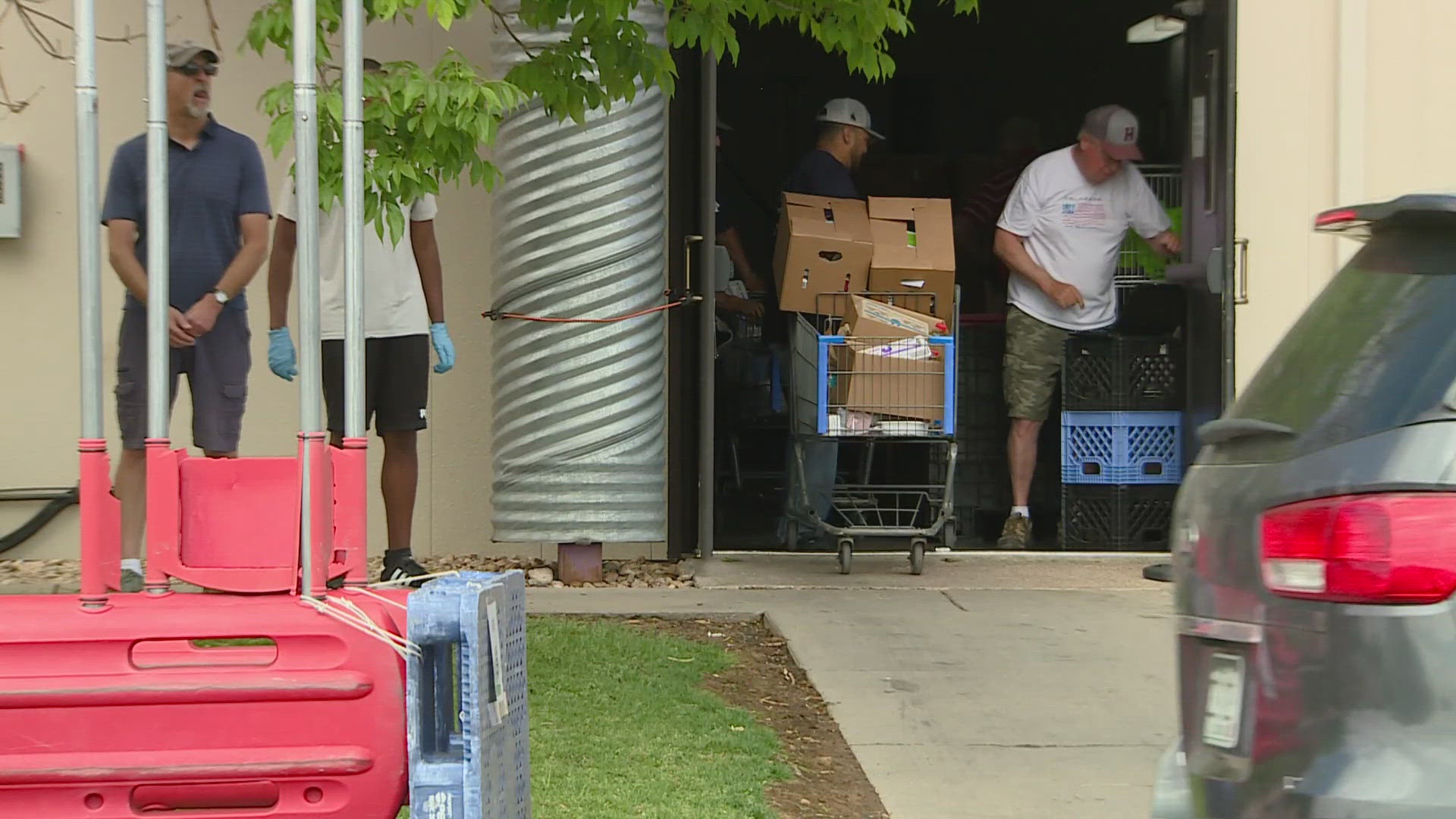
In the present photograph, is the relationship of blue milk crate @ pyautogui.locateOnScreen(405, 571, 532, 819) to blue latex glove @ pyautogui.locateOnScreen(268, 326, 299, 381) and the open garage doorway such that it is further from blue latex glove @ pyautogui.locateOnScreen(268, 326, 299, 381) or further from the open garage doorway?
the open garage doorway

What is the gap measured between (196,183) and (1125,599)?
15.0ft

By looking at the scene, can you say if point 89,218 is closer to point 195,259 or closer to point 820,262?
point 195,259

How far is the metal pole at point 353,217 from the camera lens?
12.0 feet

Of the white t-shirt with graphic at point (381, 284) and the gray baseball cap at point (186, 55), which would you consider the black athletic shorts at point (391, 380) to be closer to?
the white t-shirt with graphic at point (381, 284)

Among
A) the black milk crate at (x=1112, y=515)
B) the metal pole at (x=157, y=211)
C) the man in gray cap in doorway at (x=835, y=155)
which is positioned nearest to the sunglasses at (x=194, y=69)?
the metal pole at (x=157, y=211)

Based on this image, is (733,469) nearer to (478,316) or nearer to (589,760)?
(478,316)

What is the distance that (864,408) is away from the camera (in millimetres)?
8148

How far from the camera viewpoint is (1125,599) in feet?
25.8

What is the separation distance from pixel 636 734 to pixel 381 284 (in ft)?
8.24

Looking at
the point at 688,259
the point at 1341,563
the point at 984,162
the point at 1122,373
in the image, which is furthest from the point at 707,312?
the point at 1341,563

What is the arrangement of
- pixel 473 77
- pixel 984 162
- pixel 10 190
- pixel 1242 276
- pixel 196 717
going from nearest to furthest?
pixel 196 717, pixel 473 77, pixel 10 190, pixel 1242 276, pixel 984 162

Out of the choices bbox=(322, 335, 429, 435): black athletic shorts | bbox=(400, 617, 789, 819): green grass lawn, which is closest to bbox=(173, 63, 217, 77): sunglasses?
bbox=(322, 335, 429, 435): black athletic shorts

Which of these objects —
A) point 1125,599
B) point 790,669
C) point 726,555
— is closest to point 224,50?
point 726,555

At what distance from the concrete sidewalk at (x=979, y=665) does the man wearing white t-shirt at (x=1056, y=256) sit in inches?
31.1
